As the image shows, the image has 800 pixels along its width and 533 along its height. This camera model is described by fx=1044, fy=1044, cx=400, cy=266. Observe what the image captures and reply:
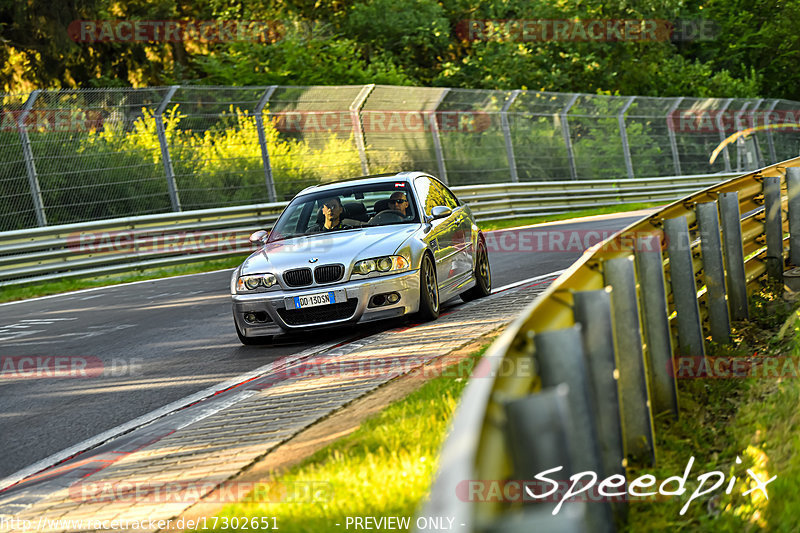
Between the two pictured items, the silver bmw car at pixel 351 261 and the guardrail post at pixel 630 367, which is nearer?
the guardrail post at pixel 630 367

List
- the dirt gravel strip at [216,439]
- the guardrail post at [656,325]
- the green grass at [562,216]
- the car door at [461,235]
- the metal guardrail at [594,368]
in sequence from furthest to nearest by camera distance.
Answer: the green grass at [562,216], the car door at [461,235], the guardrail post at [656,325], the dirt gravel strip at [216,439], the metal guardrail at [594,368]

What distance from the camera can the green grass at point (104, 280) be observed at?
16875 millimetres

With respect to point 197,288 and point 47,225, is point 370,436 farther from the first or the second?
point 47,225

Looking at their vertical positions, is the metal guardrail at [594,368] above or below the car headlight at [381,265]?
above

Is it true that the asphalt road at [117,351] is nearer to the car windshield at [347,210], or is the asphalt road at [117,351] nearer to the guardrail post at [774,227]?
the car windshield at [347,210]

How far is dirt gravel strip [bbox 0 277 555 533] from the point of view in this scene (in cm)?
516

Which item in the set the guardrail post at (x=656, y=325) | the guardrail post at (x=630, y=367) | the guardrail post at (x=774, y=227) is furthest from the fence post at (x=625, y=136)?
the guardrail post at (x=630, y=367)

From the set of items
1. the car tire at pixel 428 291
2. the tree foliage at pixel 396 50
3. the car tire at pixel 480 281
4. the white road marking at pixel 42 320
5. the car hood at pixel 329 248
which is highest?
the tree foliage at pixel 396 50

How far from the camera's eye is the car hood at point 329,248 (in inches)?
384

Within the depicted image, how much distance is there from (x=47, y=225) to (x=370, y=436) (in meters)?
14.5

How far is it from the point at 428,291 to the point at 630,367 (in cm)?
548

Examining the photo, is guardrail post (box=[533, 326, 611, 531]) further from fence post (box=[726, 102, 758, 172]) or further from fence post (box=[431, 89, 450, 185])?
fence post (box=[726, 102, 758, 172])

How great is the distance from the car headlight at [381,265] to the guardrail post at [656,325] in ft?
14.1

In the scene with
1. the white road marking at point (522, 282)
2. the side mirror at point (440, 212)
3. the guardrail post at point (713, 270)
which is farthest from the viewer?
the white road marking at point (522, 282)
